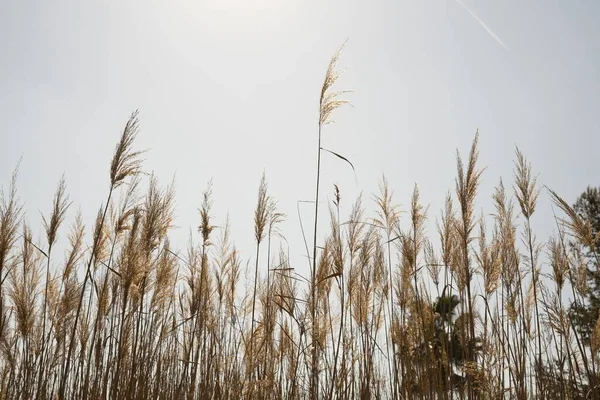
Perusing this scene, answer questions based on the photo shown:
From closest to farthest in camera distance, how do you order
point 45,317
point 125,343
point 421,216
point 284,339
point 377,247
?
point 125,343 → point 45,317 → point 284,339 → point 421,216 → point 377,247

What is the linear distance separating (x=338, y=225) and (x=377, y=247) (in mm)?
1663

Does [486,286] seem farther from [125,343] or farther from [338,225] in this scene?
[125,343]

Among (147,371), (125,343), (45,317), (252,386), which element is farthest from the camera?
(45,317)

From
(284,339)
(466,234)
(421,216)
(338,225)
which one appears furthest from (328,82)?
(284,339)

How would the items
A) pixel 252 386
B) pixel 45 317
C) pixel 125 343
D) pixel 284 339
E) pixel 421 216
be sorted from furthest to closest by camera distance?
pixel 421 216, pixel 284 339, pixel 45 317, pixel 125 343, pixel 252 386

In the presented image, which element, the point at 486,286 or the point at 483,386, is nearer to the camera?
the point at 483,386

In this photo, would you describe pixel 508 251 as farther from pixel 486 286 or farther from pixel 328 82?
pixel 328 82

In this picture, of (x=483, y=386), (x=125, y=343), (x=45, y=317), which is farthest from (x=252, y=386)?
(x=45, y=317)

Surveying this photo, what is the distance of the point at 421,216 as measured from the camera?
482 cm

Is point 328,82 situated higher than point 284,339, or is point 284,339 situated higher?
point 328,82

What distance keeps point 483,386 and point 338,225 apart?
1.45 metres

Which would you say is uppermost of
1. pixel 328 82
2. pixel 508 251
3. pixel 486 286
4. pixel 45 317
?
pixel 328 82

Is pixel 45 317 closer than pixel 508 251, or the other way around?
pixel 45 317

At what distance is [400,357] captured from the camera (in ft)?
13.6
